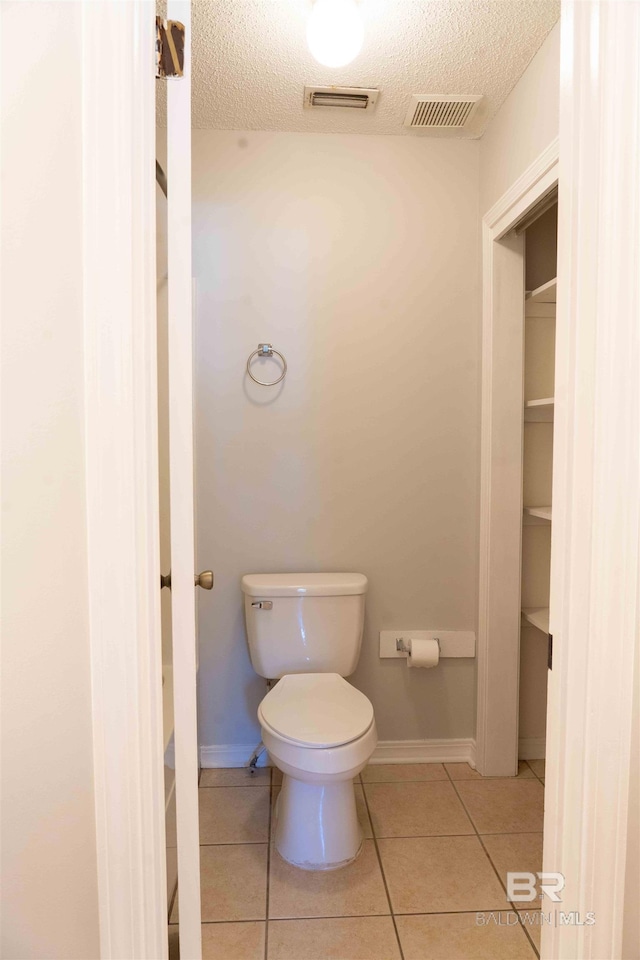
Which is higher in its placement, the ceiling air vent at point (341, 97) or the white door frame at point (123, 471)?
the ceiling air vent at point (341, 97)

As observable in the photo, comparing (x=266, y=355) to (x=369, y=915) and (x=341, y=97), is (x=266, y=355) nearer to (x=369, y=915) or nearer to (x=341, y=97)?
(x=341, y=97)

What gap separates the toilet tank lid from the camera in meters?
2.22

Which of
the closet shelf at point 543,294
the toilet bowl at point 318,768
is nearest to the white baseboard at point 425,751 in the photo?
the toilet bowl at point 318,768

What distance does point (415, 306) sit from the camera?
238 cm

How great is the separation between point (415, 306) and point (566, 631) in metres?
1.66

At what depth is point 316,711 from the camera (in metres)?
1.91

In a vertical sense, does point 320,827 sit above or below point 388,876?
above

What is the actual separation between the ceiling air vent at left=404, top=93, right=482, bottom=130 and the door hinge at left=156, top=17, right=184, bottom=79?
1.35m

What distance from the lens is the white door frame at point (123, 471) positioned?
2.87ft

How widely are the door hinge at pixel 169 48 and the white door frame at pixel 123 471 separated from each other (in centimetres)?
6

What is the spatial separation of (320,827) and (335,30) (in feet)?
7.40

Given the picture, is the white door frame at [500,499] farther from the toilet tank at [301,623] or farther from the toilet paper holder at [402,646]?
the toilet tank at [301,623]

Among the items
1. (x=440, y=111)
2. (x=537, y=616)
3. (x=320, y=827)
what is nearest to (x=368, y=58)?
(x=440, y=111)

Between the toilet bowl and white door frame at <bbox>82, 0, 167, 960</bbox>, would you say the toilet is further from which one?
white door frame at <bbox>82, 0, 167, 960</bbox>
